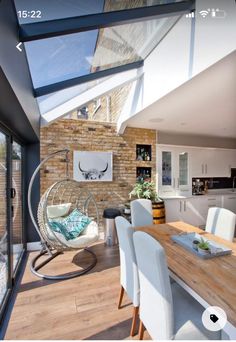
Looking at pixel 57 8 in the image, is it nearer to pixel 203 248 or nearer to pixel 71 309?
pixel 203 248

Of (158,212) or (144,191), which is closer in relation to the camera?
(158,212)

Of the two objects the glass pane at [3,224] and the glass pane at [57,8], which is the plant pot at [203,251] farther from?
the glass pane at [57,8]

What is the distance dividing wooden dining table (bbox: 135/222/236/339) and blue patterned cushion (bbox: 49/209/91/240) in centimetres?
147

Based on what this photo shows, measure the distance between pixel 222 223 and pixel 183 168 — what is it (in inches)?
105

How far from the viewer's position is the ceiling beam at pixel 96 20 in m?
1.47

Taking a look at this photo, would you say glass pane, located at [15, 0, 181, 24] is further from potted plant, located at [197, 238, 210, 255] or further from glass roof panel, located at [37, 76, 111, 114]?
potted plant, located at [197, 238, 210, 255]

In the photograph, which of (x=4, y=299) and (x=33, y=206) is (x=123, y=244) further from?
(x=33, y=206)

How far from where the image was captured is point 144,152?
4.41 meters

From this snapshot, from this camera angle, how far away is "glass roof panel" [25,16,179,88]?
1.94 m

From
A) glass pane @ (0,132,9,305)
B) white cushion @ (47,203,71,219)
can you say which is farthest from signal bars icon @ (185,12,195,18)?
white cushion @ (47,203,71,219)

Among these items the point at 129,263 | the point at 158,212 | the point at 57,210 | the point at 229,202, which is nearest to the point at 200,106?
the point at 158,212

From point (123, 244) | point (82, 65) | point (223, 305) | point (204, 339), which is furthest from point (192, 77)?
point (204, 339)

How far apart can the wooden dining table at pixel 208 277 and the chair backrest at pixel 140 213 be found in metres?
0.98

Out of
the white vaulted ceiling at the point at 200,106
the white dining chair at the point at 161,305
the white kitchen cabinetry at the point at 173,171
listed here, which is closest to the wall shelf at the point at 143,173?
the white kitchen cabinetry at the point at 173,171
